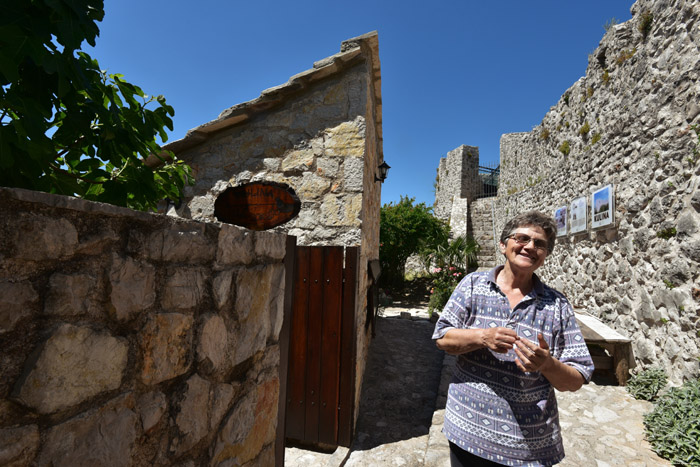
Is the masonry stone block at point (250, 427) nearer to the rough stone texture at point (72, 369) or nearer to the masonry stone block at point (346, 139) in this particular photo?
the rough stone texture at point (72, 369)

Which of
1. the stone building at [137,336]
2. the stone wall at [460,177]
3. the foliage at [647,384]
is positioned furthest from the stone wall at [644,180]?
the stone wall at [460,177]

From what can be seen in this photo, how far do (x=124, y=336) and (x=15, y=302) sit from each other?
0.91ft

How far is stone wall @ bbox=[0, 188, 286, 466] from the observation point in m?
0.72

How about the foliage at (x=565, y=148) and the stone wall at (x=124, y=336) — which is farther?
the foliage at (x=565, y=148)

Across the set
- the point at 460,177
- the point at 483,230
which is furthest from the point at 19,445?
the point at 460,177

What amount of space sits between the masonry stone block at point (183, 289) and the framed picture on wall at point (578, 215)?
669cm

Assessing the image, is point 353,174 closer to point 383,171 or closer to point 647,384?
point 383,171

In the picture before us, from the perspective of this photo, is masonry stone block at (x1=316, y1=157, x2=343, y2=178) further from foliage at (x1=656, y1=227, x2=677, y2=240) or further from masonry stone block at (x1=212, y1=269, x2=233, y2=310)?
foliage at (x1=656, y1=227, x2=677, y2=240)

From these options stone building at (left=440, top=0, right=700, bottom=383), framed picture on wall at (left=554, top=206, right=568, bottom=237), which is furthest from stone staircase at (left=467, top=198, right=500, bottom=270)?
stone building at (left=440, top=0, right=700, bottom=383)

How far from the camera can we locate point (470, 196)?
56.9 ft

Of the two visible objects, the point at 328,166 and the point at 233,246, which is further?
the point at 328,166

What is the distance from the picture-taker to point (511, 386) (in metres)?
1.65

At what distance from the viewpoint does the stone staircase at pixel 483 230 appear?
13742 millimetres

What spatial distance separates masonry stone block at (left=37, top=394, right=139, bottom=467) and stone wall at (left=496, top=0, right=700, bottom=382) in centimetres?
491
